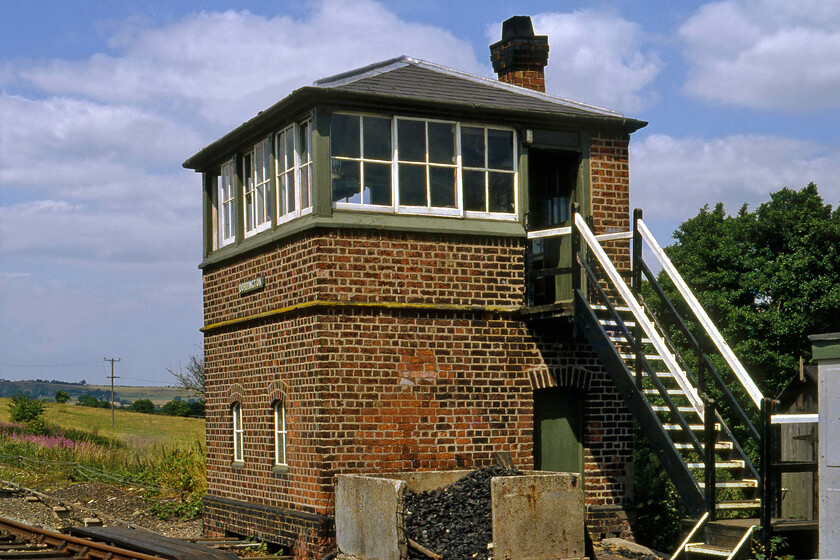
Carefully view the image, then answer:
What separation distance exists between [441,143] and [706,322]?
13.7 feet

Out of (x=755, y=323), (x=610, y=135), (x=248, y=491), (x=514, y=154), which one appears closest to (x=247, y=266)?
(x=248, y=491)

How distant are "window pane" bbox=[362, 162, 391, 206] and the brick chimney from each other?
4.39 metres

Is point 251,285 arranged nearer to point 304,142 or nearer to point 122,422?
point 304,142

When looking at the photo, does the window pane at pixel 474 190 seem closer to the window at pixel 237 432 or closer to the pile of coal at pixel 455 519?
the pile of coal at pixel 455 519

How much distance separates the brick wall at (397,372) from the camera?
41.6 feet

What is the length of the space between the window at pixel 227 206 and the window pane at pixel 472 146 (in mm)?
4036

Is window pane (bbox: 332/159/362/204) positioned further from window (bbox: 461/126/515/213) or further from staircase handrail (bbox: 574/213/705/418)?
staircase handrail (bbox: 574/213/705/418)

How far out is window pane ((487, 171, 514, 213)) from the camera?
547 inches

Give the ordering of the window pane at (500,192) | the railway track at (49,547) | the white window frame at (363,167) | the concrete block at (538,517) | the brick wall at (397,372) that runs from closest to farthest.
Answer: the concrete block at (538,517)
the railway track at (49,547)
the brick wall at (397,372)
the white window frame at (363,167)
the window pane at (500,192)

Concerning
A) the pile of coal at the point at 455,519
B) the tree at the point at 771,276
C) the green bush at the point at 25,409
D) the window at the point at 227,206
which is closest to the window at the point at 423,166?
the window at the point at 227,206

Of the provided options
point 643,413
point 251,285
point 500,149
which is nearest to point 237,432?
point 251,285

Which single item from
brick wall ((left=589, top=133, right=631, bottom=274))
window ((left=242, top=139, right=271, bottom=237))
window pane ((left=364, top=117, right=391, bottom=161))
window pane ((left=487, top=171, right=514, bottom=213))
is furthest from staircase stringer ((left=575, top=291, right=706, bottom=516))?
window ((left=242, top=139, right=271, bottom=237))

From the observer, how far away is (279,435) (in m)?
14.0

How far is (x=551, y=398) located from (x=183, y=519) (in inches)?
327
